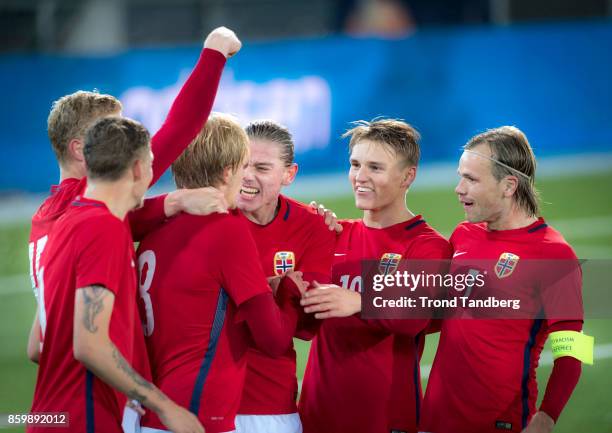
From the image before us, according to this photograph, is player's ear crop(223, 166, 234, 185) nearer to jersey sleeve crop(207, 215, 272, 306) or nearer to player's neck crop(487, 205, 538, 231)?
jersey sleeve crop(207, 215, 272, 306)

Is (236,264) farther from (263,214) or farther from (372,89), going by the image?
(372,89)

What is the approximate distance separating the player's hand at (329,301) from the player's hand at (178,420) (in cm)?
83

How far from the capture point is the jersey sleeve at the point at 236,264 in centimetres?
405

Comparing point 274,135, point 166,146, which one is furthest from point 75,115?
point 274,135

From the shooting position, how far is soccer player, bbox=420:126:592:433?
469 cm

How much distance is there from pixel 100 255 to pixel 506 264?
2283mm

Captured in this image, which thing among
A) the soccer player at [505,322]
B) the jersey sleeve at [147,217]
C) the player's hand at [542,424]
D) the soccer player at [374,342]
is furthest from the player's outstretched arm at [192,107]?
the player's hand at [542,424]

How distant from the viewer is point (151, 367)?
423cm

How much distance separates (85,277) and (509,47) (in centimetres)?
1550

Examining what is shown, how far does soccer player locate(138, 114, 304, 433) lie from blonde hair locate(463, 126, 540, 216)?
1523 millimetres

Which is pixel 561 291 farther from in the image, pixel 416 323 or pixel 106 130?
pixel 106 130

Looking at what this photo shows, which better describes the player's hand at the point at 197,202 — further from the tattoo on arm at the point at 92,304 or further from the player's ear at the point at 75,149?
the tattoo on arm at the point at 92,304

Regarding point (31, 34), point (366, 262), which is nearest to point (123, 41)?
point (31, 34)

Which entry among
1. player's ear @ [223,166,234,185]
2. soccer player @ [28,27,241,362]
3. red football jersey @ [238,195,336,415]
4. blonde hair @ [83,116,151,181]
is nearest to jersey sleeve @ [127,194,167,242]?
soccer player @ [28,27,241,362]
